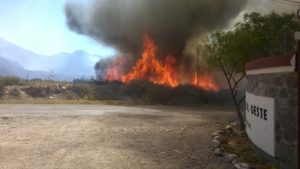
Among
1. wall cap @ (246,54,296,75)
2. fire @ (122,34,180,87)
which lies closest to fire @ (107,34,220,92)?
fire @ (122,34,180,87)

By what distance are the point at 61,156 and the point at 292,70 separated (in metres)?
5.71

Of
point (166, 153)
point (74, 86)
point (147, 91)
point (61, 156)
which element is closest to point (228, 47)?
point (166, 153)

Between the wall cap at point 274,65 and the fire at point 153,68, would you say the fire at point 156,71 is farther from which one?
the wall cap at point 274,65

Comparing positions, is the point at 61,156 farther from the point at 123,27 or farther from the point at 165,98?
the point at 123,27

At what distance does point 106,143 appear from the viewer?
1237 cm

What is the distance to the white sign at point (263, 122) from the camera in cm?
884

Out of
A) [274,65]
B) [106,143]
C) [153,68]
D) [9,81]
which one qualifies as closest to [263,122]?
[274,65]

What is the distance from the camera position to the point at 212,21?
4162cm

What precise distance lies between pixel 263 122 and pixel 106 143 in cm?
475

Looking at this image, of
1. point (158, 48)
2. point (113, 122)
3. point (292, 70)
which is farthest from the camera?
point (158, 48)

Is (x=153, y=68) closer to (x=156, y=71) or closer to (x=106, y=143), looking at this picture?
(x=156, y=71)

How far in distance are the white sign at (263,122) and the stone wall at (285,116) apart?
228mm

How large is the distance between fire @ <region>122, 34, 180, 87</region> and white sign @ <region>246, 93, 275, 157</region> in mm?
29904

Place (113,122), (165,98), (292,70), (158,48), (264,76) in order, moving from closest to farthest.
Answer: (292,70) → (264,76) → (113,122) → (165,98) → (158,48)
